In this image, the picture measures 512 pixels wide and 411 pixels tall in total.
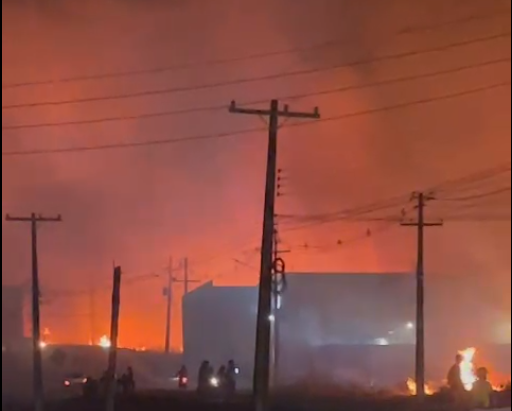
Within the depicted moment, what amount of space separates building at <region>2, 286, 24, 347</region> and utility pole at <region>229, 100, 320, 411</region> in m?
0.76

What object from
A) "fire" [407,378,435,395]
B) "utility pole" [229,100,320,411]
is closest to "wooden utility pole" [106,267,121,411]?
"utility pole" [229,100,320,411]

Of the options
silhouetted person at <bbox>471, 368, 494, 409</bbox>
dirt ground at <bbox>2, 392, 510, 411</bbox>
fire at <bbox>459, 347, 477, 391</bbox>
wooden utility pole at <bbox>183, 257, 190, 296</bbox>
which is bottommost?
dirt ground at <bbox>2, 392, 510, 411</bbox>

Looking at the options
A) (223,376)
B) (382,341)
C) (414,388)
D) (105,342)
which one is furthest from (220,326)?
(414,388)

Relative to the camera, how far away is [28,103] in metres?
2.96

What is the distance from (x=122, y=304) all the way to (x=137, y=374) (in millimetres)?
270

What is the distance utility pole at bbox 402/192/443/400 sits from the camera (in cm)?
299

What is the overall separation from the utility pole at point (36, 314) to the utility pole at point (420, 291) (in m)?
1.09

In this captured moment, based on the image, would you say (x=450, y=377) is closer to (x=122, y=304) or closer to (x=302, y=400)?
(x=302, y=400)

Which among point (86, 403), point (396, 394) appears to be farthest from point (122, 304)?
point (396, 394)

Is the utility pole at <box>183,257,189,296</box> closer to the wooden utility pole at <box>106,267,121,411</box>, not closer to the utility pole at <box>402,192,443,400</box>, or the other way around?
the wooden utility pole at <box>106,267,121,411</box>

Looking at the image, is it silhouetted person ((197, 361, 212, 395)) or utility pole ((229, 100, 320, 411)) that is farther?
utility pole ((229, 100, 320, 411))

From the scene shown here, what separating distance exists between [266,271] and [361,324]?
43cm

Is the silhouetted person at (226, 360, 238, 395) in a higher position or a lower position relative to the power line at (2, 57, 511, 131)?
lower

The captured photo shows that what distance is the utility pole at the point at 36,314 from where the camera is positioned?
296 cm
